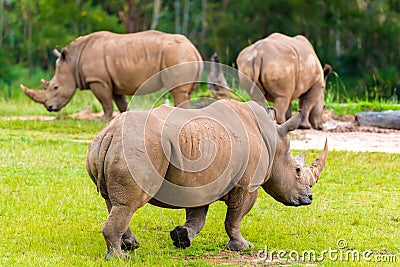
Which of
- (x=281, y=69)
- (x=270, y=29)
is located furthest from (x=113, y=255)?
(x=270, y=29)

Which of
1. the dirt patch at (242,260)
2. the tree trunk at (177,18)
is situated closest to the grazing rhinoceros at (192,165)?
the dirt patch at (242,260)

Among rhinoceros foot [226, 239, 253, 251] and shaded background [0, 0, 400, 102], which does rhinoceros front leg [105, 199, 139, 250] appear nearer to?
rhinoceros foot [226, 239, 253, 251]

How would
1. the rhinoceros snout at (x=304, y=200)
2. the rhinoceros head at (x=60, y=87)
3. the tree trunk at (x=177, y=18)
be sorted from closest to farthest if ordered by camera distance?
the rhinoceros snout at (x=304, y=200)
the rhinoceros head at (x=60, y=87)
the tree trunk at (x=177, y=18)

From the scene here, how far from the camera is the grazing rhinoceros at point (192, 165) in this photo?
5.90 m

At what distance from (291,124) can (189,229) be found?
4.28ft

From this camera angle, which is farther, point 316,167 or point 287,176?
point 316,167

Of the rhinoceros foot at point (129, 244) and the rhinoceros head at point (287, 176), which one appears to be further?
the rhinoceros head at point (287, 176)

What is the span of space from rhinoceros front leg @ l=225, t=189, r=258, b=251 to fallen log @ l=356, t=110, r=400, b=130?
26.0ft

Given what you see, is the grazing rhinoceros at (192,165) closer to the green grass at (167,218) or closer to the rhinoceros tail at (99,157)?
the rhinoceros tail at (99,157)

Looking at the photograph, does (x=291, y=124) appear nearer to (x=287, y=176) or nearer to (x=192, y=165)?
(x=287, y=176)

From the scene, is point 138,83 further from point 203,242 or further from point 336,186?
point 203,242

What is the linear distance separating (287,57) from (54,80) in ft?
14.3

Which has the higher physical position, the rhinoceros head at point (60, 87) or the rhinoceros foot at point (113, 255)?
the rhinoceros foot at point (113, 255)

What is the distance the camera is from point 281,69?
13.1m
